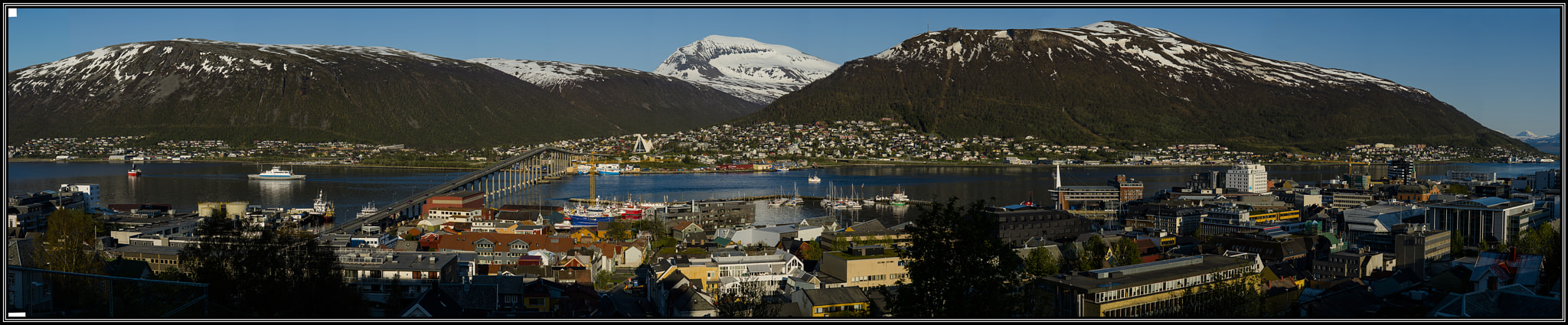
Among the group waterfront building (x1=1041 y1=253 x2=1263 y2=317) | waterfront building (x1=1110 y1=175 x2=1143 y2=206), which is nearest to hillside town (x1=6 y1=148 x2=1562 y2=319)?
waterfront building (x1=1041 y1=253 x2=1263 y2=317)

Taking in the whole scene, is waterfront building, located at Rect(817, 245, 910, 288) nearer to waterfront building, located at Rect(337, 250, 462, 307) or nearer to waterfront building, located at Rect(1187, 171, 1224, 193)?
waterfront building, located at Rect(337, 250, 462, 307)

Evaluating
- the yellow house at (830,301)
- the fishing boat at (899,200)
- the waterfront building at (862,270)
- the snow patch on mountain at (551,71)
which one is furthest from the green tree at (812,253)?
the snow patch on mountain at (551,71)

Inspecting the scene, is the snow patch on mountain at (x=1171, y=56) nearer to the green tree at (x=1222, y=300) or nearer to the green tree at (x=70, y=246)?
the green tree at (x=70, y=246)

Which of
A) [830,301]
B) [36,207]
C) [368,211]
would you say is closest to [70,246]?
[830,301]

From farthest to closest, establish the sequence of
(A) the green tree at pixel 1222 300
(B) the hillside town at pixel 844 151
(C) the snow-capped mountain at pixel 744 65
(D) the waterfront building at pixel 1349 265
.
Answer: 1. (C) the snow-capped mountain at pixel 744 65
2. (B) the hillside town at pixel 844 151
3. (D) the waterfront building at pixel 1349 265
4. (A) the green tree at pixel 1222 300

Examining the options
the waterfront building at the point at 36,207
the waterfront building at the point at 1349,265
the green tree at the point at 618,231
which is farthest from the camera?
the green tree at the point at 618,231

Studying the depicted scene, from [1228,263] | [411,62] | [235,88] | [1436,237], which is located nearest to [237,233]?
[1228,263]

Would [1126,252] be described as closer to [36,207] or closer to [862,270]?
[862,270]
